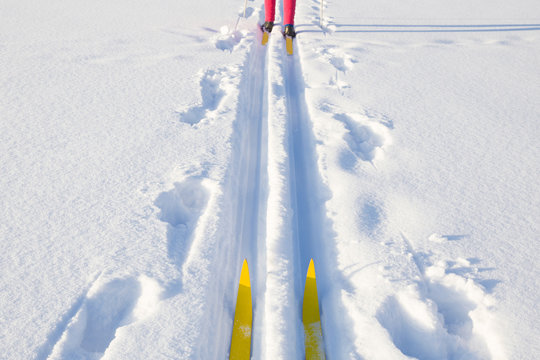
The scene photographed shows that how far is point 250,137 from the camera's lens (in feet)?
8.16

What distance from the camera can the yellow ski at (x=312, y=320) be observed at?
131cm

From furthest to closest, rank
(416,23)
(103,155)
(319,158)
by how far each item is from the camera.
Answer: (416,23) → (319,158) → (103,155)

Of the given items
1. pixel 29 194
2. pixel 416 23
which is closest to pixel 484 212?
pixel 29 194

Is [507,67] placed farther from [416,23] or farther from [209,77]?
[209,77]

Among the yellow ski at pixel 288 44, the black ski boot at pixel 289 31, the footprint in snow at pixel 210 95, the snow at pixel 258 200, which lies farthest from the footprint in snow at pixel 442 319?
the black ski boot at pixel 289 31

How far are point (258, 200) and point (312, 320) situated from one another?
742 mm

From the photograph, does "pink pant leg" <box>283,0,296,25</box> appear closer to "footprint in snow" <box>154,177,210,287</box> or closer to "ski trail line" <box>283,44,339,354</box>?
"ski trail line" <box>283,44,339,354</box>

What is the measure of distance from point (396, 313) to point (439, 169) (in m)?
1.12

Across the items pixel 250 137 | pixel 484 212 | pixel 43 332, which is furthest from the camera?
pixel 250 137

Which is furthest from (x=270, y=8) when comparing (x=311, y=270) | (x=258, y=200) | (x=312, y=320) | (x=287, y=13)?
(x=312, y=320)

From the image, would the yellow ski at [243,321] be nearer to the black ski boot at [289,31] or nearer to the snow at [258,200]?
the snow at [258,200]

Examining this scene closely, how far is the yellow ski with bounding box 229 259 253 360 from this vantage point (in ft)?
4.23

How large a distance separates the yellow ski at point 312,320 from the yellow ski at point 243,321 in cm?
22

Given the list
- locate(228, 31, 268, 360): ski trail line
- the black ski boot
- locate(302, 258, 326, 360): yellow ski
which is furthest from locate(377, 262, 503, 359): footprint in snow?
the black ski boot
